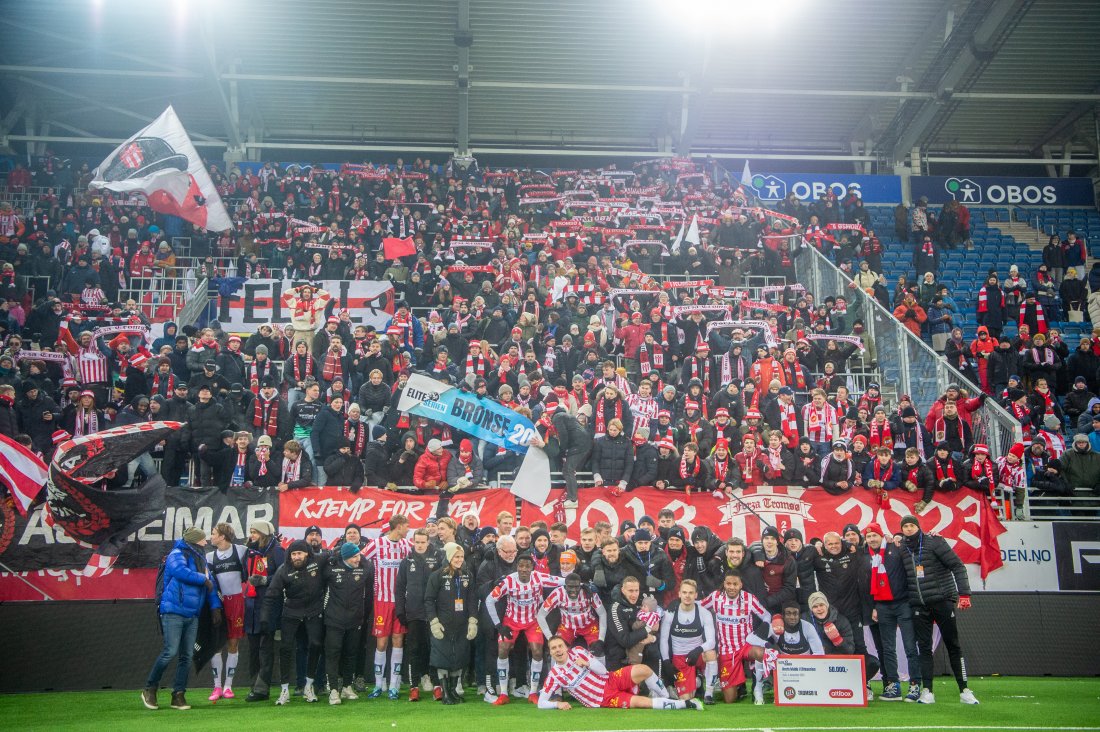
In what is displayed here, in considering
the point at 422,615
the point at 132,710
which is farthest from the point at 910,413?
the point at 132,710

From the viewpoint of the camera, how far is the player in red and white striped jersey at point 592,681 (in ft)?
35.8

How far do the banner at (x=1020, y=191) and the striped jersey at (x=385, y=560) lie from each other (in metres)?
25.0

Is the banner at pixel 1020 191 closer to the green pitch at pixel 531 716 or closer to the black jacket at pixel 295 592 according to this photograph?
the green pitch at pixel 531 716

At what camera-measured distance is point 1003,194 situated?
32344 mm

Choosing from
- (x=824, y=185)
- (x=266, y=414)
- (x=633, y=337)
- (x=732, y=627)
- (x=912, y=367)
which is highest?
(x=824, y=185)

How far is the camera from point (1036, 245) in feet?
100.0

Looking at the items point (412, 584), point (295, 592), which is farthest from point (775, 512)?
point (295, 592)

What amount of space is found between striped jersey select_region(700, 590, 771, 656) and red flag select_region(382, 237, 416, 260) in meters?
13.1

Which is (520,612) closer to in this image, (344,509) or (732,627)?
(732,627)

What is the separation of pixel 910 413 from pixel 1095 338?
6501 millimetres

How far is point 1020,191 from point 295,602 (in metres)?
28.2

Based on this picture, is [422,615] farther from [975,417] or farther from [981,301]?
[981,301]

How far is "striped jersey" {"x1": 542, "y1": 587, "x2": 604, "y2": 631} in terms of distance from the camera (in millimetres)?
11445

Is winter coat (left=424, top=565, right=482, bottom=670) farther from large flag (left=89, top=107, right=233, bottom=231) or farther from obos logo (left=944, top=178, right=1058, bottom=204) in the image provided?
obos logo (left=944, top=178, right=1058, bottom=204)
